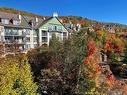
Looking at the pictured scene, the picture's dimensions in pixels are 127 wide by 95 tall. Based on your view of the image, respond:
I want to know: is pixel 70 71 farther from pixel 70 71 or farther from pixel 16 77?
pixel 16 77

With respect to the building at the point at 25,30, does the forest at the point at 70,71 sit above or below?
below

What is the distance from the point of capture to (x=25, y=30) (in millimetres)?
81750

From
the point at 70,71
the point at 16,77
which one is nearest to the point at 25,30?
the point at 70,71

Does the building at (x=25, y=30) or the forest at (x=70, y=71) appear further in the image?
the building at (x=25, y=30)

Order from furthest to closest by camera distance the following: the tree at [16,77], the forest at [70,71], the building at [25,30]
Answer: the building at [25,30] < the forest at [70,71] < the tree at [16,77]

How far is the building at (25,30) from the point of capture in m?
74.8

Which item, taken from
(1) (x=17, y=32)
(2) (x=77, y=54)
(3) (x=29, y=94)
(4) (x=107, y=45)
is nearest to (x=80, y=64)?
(2) (x=77, y=54)

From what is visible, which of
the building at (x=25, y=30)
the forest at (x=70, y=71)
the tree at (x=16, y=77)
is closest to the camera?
the tree at (x=16, y=77)

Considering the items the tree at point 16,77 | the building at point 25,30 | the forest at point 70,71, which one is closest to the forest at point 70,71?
the forest at point 70,71

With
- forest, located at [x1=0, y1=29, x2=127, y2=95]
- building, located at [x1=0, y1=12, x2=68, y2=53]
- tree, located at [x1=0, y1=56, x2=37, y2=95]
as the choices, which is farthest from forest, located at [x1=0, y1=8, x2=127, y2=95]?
building, located at [x1=0, y1=12, x2=68, y2=53]

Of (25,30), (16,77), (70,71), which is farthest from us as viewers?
(25,30)

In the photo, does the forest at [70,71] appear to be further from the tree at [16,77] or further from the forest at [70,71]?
the tree at [16,77]

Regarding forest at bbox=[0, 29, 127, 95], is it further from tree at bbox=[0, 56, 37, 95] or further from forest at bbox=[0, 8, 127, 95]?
tree at bbox=[0, 56, 37, 95]

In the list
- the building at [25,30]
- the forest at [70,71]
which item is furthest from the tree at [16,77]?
the building at [25,30]
